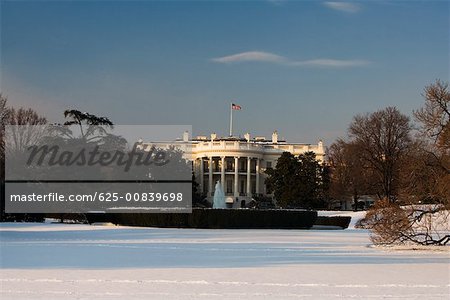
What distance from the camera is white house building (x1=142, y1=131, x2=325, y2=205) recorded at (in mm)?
112137

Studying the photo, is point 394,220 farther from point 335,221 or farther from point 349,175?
point 349,175

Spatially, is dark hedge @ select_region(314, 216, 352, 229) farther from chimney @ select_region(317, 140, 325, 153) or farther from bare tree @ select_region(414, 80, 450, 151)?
chimney @ select_region(317, 140, 325, 153)

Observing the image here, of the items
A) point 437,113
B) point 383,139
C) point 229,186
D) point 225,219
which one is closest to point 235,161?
point 229,186

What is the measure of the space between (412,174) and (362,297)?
13.6 metres

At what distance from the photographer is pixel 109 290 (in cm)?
1151

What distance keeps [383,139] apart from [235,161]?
164 feet

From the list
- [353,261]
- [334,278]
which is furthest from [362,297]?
[353,261]

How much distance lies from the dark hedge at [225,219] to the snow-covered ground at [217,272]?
19.2 meters

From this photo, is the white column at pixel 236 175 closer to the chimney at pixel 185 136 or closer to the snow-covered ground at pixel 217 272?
the chimney at pixel 185 136

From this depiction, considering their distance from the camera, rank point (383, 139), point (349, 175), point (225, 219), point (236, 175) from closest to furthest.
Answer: point (225, 219) < point (383, 139) < point (349, 175) < point (236, 175)

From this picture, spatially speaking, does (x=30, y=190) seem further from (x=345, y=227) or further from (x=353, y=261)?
(x=353, y=261)

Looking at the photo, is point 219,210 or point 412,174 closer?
point 412,174

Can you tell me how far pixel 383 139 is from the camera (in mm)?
64500

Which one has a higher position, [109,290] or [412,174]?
[412,174]
